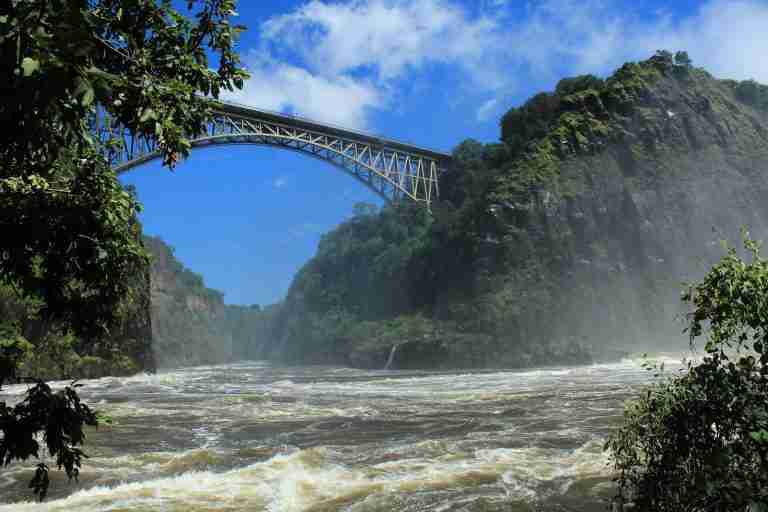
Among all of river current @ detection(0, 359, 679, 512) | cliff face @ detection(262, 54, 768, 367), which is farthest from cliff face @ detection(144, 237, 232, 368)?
river current @ detection(0, 359, 679, 512)

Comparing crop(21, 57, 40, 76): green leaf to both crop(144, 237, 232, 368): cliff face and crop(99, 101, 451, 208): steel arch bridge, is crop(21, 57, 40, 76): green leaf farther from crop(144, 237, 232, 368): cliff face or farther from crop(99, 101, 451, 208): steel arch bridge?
crop(144, 237, 232, 368): cliff face

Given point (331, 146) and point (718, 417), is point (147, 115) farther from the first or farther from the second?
point (331, 146)

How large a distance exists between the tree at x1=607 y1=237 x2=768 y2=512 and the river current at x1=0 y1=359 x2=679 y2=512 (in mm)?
2735

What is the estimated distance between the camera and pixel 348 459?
32.5 ft

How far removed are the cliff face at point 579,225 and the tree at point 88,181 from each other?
121ft

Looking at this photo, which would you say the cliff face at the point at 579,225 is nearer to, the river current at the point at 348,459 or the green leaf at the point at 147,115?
the river current at the point at 348,459

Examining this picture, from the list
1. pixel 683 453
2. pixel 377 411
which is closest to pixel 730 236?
pixel 377 411

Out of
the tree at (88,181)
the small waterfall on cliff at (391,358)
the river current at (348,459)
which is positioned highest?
the tree at (88,181)

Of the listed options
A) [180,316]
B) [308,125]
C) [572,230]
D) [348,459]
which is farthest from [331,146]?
[180,316]

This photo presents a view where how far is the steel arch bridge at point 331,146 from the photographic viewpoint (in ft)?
123

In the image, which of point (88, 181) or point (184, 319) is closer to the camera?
point (88, 181)

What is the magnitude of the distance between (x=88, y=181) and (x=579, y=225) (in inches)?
1943

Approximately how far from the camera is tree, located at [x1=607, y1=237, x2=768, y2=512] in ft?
11.9

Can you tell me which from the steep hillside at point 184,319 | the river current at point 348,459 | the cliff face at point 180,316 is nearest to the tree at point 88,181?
the river current at point 348,459
